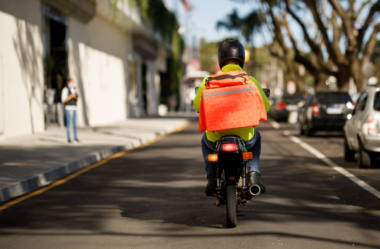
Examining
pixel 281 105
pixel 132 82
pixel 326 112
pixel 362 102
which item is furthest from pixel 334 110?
pixel 132 82

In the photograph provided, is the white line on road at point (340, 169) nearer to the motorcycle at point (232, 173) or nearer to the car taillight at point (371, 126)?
the car taillight at point (371, 126)

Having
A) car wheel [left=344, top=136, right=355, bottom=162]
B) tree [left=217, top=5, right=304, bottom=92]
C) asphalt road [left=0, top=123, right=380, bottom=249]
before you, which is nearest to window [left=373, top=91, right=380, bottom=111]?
asphalt road [left=0, top=123, right=380, bottom=249]

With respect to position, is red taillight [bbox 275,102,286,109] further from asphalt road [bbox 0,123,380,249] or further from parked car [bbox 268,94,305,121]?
Answer: asphalt road [bbox 0,123,380,249]

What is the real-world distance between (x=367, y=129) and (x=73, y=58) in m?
15.1

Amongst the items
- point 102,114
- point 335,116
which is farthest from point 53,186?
point 102,114

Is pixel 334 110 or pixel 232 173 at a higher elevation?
pixel 334 110

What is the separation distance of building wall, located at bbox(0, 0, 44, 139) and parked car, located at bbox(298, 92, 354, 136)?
29.2 ft

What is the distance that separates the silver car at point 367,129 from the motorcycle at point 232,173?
5.13 m

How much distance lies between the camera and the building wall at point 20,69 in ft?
54.0

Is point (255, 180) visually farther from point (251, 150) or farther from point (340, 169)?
point (340, 169)

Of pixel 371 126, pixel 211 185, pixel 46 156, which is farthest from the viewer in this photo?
pixel 46 156

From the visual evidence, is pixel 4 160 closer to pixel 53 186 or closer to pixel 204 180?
pixel 53 186

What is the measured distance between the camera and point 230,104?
5602 millimetres

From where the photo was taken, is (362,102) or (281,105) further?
(281,105)
